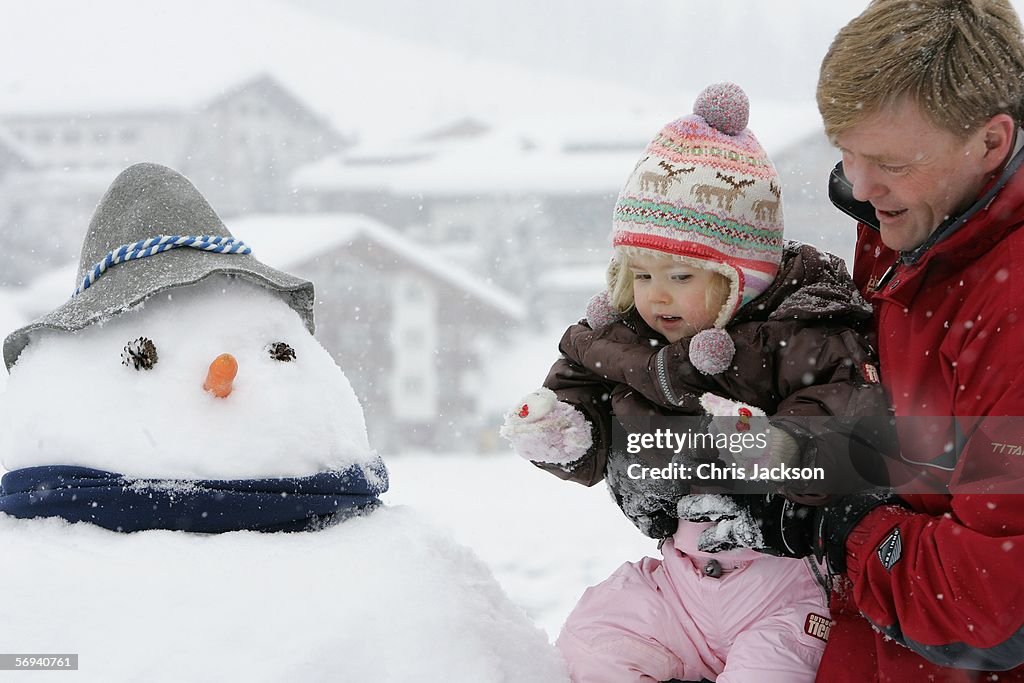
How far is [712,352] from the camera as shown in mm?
1401

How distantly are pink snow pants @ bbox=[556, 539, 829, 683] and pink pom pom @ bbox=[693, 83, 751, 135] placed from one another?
0.66 metres

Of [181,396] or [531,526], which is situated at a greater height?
[181,396]

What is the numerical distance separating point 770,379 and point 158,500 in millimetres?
850

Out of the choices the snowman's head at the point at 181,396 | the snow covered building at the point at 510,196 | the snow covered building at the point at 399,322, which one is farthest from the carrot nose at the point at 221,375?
the snow covered building at the point at 510,196

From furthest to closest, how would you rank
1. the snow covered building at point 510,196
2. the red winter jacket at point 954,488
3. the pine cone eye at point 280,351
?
the snow covered building at point 510,196 < the pine cone eye at point 280,351 < the red winter jacket at point 954,488

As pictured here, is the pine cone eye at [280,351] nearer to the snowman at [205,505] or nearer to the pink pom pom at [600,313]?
the snowman at [205,505]

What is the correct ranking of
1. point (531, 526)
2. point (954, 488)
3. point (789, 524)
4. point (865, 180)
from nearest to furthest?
point (954, 488) < point (865, 180) < point (789, 524) < point (531, 526)

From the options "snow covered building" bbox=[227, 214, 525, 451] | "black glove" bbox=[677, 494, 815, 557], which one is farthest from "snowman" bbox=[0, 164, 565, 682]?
"snow covered building" bbox=[227, 214, 525, 451]

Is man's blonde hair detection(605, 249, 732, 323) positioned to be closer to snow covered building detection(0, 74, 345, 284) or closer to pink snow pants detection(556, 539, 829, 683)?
pink snow pants detection(556, 539, 829, 683)

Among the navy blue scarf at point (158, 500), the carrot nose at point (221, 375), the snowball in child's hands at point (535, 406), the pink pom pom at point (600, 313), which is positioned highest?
the pink pom pom at point (600, 313)

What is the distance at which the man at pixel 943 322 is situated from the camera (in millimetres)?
1085

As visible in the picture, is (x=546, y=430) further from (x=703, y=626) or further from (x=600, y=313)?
(x=703, y=626)

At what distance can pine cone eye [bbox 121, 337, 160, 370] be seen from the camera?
1.34 meters

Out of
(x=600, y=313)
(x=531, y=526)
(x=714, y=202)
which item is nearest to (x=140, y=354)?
(x=600, y=313)
